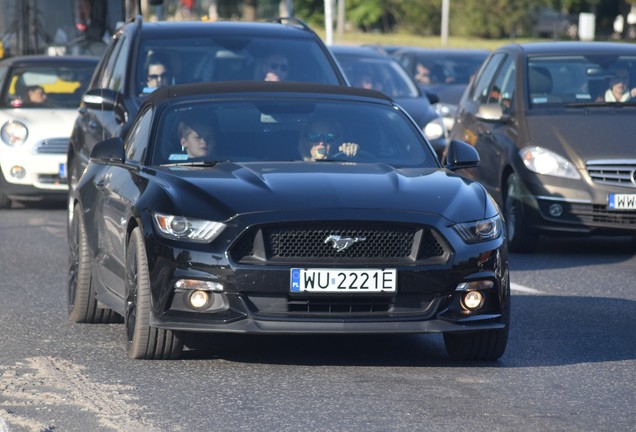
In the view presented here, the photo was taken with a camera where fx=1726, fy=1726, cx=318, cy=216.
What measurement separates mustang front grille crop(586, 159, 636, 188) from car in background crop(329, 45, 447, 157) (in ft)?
13.7

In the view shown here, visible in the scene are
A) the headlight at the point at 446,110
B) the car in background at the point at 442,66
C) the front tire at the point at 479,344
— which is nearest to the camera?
the front tire at the point at 479,344

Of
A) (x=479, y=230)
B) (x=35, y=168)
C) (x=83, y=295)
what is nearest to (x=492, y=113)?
(x=35, y=168)

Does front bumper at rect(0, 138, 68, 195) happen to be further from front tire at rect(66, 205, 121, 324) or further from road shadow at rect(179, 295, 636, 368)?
road shadow at rect(179, 295, 636, 368)

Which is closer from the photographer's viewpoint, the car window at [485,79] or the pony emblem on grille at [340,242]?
the pony emblem on grille at [340,242]

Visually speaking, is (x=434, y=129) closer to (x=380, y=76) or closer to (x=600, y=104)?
(x=380, y=76)

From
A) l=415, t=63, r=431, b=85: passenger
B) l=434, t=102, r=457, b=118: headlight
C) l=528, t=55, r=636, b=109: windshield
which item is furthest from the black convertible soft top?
l=415, t=63, r=431, b=85: passenger

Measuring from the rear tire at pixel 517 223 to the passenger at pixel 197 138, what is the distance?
5.51 m

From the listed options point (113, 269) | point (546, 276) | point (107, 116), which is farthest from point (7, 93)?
point (113, 269)

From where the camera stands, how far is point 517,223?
14414 millimetres

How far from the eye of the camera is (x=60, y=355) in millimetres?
8602

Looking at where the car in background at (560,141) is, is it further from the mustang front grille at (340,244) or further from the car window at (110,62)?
the mustang front grille at (340,244)

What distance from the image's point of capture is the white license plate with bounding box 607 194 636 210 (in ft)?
45.5

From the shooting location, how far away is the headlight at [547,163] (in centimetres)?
1403

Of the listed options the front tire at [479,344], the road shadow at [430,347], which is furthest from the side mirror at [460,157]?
the front tire at [479,344]
